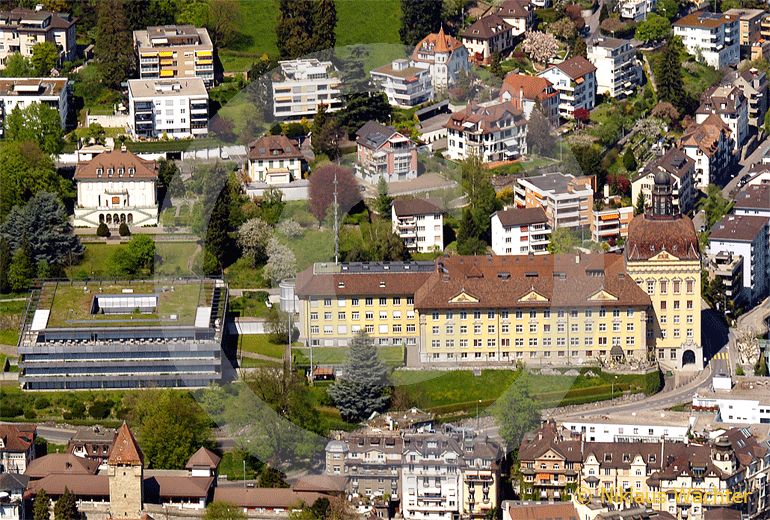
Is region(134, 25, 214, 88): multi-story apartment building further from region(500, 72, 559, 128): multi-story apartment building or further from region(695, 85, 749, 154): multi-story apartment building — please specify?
region(695, 85, 749, 154): multi-story apartment building

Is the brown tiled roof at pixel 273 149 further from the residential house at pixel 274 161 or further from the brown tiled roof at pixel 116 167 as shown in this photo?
the brown tiled roof at pixel 116 167

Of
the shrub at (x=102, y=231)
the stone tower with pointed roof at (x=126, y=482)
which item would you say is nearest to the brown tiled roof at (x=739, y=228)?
the shrub at (x=102, y=231)

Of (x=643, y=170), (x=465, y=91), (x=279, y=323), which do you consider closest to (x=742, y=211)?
(x=643, y=170)

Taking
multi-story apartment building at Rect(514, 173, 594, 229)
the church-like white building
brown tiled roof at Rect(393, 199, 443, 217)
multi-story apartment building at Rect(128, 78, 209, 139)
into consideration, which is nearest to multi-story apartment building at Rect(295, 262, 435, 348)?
brown tiled roof at Rect(393, 199, 443, 217)

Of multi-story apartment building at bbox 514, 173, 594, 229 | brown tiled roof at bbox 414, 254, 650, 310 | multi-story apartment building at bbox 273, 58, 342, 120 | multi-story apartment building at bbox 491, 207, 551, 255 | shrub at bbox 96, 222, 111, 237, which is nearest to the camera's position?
brown tiled roof at bbox 414, 254, 650, 310

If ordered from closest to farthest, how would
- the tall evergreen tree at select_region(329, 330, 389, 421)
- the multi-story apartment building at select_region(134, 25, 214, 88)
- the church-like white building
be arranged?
1. the tall evergreen tree at select_region(329, 330, 389, 421)
2. the church-like white building
3. the multi-story apartment building at select_region(134, 25, 214, 88)

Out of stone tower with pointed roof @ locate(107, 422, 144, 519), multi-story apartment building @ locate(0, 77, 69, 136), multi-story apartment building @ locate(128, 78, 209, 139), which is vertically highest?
multi-story apartment building @ locate(0, 77, 69, 136)

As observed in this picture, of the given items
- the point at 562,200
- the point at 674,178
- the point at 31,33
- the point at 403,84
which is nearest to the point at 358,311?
the point at 562,200
